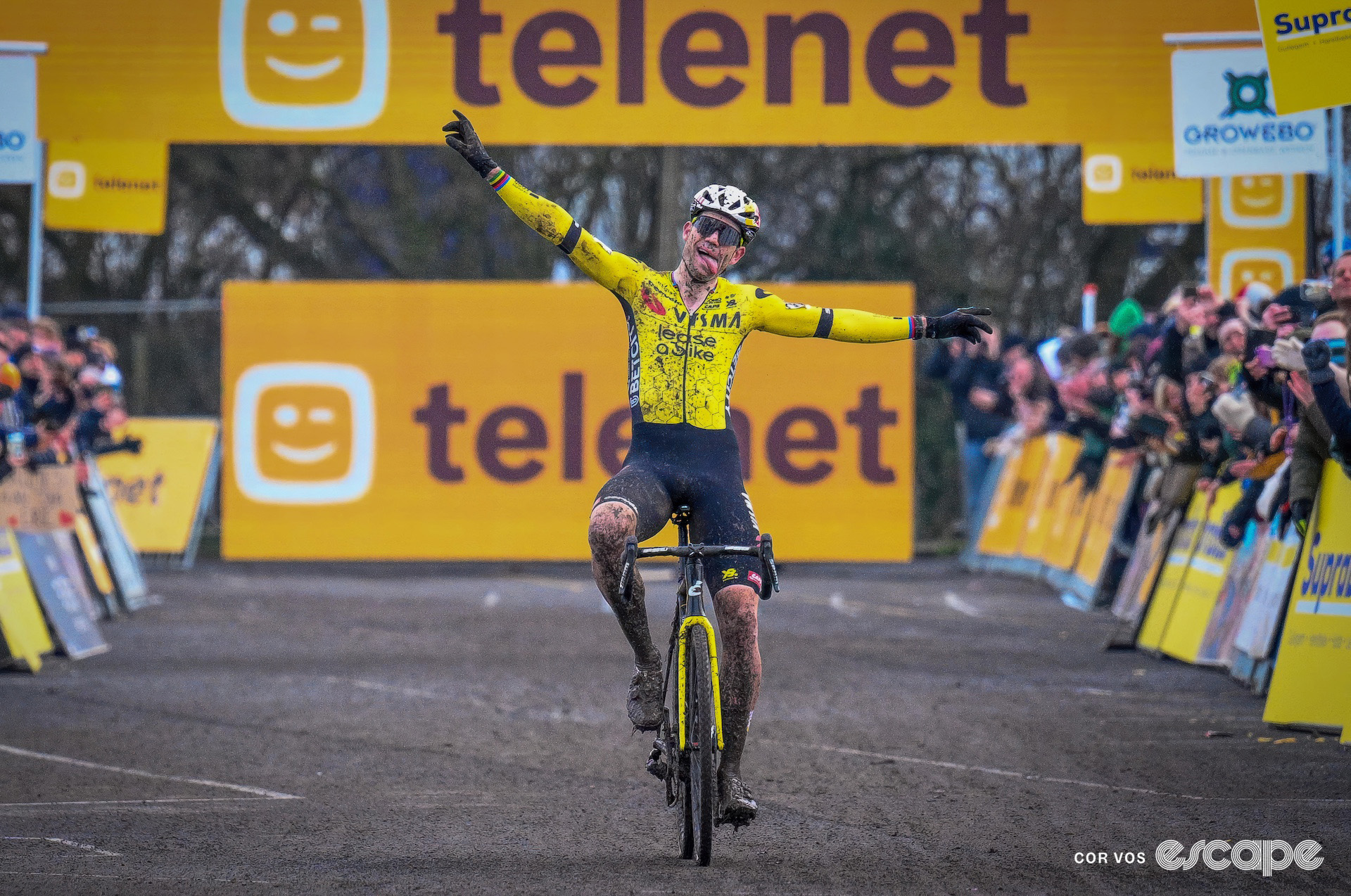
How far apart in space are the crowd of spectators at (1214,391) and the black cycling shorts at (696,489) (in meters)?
3.43

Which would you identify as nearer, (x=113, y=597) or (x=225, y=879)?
(x=225, y=879)

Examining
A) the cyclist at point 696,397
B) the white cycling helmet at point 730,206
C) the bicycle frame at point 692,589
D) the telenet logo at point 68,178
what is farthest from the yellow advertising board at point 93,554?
the bicycle frame at point 692,589

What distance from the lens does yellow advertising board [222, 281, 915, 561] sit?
18.3 meters

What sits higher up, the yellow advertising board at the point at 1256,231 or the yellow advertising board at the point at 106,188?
the yellow advertising board at the point at 106,188

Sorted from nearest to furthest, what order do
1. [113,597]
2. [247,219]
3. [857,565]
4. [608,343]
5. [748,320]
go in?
[748,320], [113,597], [608,343], [857,565], [247,219]

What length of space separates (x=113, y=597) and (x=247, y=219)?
45.3ft

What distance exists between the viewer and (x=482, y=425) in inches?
736

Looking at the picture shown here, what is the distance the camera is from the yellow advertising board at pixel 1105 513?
16.4m

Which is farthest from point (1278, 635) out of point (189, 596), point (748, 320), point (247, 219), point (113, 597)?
point (247, 219)

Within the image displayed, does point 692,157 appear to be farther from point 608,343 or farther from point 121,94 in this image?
point 121,94

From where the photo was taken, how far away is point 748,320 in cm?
711

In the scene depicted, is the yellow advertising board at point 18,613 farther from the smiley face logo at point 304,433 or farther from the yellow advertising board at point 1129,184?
the yellow advertising board at point 1129,184

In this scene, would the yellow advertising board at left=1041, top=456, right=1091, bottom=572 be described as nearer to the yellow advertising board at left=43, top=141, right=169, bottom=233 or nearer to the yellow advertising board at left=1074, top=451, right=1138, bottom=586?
the yellow advertising board at left=1074, top=451, right=1138, bottom=586

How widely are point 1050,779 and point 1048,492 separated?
1329 cm
